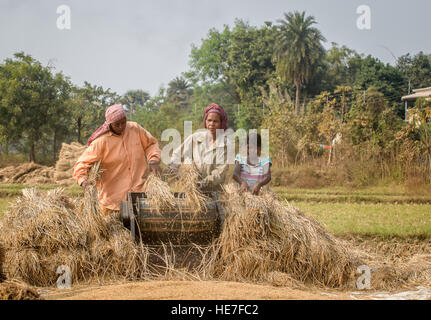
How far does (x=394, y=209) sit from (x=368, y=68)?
23.0 meters

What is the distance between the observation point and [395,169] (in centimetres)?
1567

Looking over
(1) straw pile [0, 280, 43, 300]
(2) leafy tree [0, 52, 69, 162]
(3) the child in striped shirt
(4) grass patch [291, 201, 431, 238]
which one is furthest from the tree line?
(1) straw pile [0, 280, 43, 300]

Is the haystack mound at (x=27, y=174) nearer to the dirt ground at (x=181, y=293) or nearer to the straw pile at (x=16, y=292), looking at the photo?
the dirt ground at (x=181, y=293)

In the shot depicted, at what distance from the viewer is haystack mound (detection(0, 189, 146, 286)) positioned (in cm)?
455

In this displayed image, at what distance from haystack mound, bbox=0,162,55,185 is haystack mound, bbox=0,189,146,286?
1341 centimetres

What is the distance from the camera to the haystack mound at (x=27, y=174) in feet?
58.7

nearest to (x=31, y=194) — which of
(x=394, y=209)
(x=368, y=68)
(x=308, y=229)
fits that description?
(x=308, y=229)

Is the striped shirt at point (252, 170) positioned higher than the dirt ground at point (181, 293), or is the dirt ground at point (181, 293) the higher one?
the striped shirt at point (252, 170)

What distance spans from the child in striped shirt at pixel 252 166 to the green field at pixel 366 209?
4.03 feet

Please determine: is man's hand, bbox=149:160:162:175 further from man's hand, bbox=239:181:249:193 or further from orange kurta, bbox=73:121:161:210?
man's hand, bbox=239:181:249:193

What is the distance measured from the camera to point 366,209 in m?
11.5

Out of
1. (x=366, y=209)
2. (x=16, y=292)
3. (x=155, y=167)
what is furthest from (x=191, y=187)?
(x=366, y=209)

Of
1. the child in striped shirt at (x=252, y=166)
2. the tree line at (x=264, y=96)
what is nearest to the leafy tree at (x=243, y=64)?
the tree line at (x=264, y=96)

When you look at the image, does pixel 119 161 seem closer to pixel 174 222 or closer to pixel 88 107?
pixel 174 222
